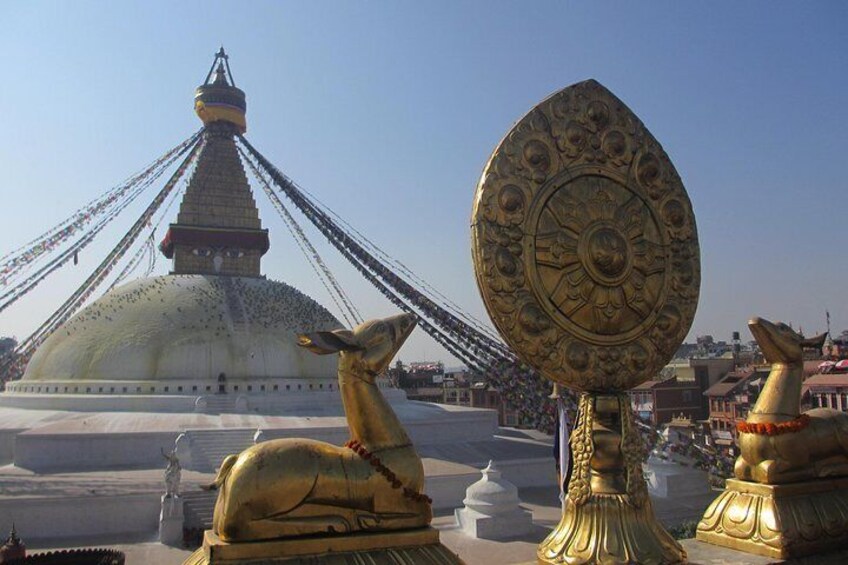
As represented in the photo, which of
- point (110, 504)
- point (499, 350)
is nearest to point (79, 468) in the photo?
point (110, 504)

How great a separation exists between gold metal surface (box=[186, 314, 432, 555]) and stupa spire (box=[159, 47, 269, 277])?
68.9 ft

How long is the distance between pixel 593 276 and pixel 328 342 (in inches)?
51.6

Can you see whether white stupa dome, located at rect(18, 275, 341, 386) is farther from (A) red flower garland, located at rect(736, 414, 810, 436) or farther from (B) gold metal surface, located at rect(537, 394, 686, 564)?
(B) gold metal surface, located at rect(537, 394, 686, 564)

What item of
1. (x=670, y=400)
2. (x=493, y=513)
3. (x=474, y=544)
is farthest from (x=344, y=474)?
(x=670, y=400)

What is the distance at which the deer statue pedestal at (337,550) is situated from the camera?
2732 mm

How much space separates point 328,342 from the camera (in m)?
3.06

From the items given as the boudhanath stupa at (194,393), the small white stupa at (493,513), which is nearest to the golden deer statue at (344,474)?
the small white stupa at (493,513)

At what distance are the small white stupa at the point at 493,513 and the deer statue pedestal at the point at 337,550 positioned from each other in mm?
7942

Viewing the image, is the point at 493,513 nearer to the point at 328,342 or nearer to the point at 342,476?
the point at 342,476

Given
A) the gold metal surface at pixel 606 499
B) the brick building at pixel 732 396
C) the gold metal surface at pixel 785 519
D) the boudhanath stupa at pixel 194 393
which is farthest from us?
the brick building at pixel 732 396

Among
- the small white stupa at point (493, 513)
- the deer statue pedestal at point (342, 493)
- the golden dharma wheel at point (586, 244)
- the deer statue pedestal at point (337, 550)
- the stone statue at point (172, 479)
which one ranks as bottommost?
the small white stupa at point (493, 513)

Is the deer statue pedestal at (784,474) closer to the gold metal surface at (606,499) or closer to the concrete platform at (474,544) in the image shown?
the gold metal surface at (606,499)

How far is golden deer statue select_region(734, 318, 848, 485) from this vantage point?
441 cm

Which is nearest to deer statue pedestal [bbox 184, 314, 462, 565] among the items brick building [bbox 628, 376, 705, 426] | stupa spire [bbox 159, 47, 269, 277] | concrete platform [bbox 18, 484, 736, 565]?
concrete platform [bbox 18, 484, 736, 565]
